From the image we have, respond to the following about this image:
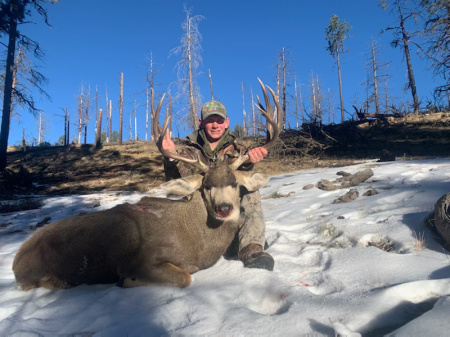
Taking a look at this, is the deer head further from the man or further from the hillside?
the hillside

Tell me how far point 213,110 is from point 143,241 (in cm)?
248

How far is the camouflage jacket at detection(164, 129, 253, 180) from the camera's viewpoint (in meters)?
4.73

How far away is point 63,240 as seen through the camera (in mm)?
3662

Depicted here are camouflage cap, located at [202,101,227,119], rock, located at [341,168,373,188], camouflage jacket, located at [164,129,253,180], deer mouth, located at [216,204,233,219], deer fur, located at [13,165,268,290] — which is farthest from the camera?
rock, located at [341,168,373,188]

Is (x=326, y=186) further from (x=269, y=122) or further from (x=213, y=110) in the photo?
(x=213, y=110)

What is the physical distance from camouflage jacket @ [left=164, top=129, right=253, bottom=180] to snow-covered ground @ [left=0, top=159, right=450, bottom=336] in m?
1.43

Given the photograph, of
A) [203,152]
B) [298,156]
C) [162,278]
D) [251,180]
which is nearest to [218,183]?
[251,180]

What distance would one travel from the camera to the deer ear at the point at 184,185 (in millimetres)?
3982

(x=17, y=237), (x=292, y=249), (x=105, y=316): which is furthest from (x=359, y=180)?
(x=17, y=237)

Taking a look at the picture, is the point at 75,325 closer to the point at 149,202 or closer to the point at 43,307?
the point at 43,307

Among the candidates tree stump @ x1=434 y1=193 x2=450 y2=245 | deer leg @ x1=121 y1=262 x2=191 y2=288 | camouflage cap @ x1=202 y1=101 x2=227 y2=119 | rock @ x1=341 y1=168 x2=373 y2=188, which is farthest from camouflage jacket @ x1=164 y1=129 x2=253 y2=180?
rock @ x1=341 y1=168 x2=373 y2=188

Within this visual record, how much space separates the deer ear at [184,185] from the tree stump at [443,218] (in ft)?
9.22

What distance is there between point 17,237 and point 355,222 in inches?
248

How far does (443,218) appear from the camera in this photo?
11.1ft
